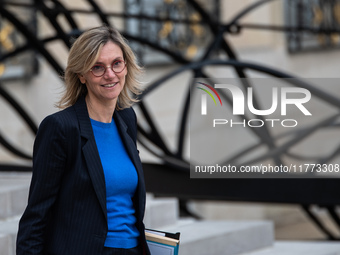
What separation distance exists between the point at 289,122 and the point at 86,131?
23.6 feet

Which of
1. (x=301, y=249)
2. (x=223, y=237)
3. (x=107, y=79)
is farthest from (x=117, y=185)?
(x=301, y=249)

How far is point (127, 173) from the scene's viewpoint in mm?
2021

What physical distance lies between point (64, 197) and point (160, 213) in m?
2.36

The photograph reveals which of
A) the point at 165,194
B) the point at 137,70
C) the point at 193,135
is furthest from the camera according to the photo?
the point at 193,135

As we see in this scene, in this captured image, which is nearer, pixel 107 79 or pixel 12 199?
pixel 107 79

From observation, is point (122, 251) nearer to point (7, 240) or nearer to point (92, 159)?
point (92, 159)

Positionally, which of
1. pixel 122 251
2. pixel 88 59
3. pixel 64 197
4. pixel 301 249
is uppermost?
pixel 88 59

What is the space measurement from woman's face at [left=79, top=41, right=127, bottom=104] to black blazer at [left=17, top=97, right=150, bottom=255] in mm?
114

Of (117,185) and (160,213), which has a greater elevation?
(160,213)

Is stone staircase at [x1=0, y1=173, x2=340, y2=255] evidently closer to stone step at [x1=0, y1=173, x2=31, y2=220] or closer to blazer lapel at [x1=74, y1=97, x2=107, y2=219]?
stone step at [x1=0, y1=173, x2=31, y2=220]

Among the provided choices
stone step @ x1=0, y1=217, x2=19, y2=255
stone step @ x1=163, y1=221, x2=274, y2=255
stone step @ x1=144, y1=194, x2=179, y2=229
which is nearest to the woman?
stone step @ x1=0, y1=217, x2=19, y2=255

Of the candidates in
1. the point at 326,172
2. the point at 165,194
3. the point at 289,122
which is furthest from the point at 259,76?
the point at 165,194

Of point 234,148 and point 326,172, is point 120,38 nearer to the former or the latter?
point 326,172

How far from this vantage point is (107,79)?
199 cm
